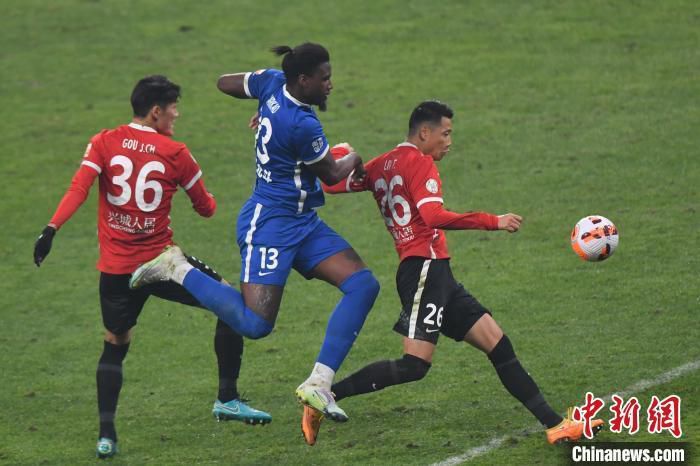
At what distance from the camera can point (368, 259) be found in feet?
47.1

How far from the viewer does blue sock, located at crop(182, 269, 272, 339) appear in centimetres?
884

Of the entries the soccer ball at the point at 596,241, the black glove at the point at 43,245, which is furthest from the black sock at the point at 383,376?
the black glove at the point at 43,245

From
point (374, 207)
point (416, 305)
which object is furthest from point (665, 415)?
point (374, 207)

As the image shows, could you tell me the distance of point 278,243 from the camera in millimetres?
8906

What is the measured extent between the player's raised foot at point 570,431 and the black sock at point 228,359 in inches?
97.1

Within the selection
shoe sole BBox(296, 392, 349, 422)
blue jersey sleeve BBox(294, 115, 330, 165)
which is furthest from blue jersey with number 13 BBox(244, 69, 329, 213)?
shoe sole BBox(296, 392, 349, 422)

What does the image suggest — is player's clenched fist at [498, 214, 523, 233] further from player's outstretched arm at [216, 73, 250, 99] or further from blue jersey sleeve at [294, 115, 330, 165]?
player's outstretched arm at [216, 73, 250, 99]

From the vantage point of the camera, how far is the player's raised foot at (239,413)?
9.41 m

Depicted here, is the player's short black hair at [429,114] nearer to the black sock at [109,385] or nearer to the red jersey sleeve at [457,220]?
the red jersey sleeve at [457,220]

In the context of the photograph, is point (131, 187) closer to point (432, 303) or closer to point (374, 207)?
point (432, 303)

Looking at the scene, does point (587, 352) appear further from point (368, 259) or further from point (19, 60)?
Answer: point (19, 60)

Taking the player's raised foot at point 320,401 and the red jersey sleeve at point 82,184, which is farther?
the red jersey sleeve at point 82,184

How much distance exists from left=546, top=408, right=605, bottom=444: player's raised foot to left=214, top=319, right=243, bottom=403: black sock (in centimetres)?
247

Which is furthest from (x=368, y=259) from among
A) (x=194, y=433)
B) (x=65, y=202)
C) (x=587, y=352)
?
(x=65, y=202)
